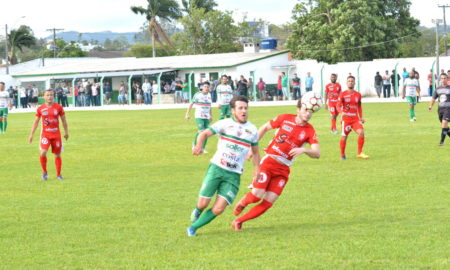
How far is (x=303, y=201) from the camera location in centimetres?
1234

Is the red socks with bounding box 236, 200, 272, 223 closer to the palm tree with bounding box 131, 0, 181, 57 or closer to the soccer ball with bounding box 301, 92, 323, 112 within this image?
the soccer ball with bounding box 301, 92, 323, 112

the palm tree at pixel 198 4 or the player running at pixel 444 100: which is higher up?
the palm tree at pixel 198 4

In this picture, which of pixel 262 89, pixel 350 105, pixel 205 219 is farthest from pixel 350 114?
pixel 262 89

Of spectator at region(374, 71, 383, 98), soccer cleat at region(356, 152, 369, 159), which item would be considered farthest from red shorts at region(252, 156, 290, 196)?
spectator at region(374, 71, 383, 98)

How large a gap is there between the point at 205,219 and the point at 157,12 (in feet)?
308

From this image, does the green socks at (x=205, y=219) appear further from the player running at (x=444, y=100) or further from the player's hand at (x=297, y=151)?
the player running at (x=444, y=100)

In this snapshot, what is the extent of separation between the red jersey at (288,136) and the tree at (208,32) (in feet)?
288

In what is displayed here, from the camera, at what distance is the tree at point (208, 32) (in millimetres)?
97125

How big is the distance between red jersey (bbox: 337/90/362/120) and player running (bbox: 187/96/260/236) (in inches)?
381

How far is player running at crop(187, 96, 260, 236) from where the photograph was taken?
9383 mm

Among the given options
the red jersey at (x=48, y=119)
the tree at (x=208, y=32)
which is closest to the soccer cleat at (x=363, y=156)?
the red jersey at (x=48, y=119)

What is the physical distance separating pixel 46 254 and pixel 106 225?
187 centimetres

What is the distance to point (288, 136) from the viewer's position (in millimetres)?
10078

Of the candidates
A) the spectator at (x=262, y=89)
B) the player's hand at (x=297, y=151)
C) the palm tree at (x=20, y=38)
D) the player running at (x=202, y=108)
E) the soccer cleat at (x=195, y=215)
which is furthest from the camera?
the palm tree at (x=20, y=38)
